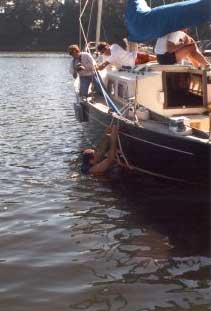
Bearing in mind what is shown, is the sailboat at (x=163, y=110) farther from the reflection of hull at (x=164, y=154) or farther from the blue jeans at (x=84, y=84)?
the blue jeans at (x=84, y=84)

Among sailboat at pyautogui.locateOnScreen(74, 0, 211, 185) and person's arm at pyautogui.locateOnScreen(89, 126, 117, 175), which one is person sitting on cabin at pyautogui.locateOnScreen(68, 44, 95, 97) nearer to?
sailboat at pyautogui.locateOnScreen(74, 0, 211, 185)

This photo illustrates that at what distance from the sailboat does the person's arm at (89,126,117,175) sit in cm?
17

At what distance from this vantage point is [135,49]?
14289 mm

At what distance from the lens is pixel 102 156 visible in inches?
480

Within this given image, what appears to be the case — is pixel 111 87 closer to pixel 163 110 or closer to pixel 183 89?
pixel 183 89

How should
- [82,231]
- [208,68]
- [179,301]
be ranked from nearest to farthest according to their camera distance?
[179,301] < [82,231] < [208,68]

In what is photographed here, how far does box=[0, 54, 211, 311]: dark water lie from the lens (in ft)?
22.5

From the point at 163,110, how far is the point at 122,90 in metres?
1.65

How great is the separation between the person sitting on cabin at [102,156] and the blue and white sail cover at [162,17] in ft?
7.04

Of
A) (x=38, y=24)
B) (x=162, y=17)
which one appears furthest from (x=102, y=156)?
(x=38, y=24)

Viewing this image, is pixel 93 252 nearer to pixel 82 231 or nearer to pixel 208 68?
pixel 82 231

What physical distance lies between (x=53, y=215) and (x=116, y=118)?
270cm

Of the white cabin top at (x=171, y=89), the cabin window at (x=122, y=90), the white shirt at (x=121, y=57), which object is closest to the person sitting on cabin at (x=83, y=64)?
the white shirt at (x=121, y=57)

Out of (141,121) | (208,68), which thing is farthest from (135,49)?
(141,121)
